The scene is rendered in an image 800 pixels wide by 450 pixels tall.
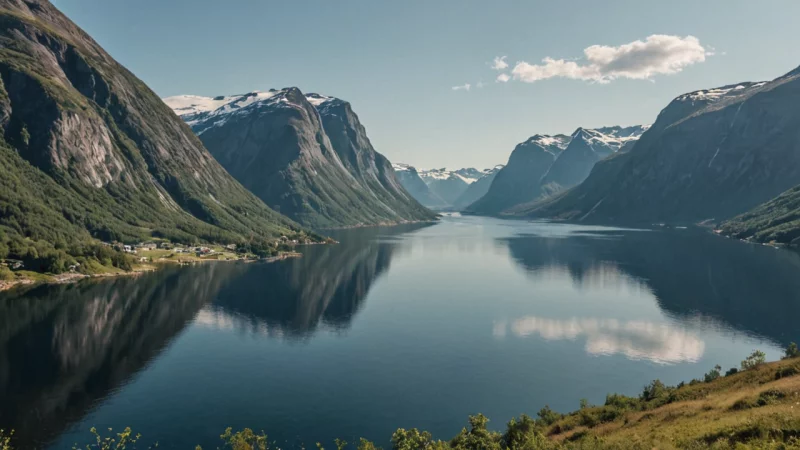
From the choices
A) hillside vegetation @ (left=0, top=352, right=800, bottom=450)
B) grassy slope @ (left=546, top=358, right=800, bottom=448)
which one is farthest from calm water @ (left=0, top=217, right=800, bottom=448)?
grassy slope @ (left=546, top=358, right=800, bottom=448)

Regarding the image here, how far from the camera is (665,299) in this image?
6186 inches

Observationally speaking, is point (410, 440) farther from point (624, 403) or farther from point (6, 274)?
point (6, 274)

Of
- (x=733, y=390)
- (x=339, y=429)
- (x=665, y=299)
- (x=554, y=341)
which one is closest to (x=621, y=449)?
(x=733, y=390)

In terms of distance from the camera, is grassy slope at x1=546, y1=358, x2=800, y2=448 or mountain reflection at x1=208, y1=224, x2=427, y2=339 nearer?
grassy slope at x1=546, y1=358, x2=800, y2=448

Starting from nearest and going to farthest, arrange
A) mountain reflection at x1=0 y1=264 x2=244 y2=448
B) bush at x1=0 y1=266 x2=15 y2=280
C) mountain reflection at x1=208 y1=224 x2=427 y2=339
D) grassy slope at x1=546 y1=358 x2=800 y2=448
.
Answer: grassy slope at x1=546 y1=358 x2=800 y2=448
mountain reflection at x1=0 y1=264 x2=244 y2=448
mountain reflection at x1=208 y1=224 x2=427 y2=339
bush at x1=0 y1=266 x2=15 y2=280

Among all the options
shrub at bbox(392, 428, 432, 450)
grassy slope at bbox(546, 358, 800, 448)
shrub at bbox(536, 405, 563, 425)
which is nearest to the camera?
grassy slope at bbox(546, 358, 800, 448)

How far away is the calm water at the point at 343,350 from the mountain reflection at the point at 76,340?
1.55 ft

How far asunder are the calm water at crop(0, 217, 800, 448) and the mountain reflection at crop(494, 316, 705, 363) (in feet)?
2.16

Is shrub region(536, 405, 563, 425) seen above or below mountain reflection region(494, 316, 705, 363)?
above

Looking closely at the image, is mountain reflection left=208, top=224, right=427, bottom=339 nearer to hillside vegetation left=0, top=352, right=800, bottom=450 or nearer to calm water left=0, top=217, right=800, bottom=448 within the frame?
calm water left=0, top=217, right=800, bottom=448

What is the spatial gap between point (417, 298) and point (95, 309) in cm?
9525

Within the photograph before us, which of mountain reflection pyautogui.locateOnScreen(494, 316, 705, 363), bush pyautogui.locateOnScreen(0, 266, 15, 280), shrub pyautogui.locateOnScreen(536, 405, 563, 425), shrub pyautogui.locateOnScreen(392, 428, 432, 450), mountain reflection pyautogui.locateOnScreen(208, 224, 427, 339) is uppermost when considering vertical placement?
bush pyautogui.locateOnScreen(0, 266, 15, 280)

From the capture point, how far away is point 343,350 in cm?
10856

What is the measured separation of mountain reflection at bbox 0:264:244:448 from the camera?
249 feet
